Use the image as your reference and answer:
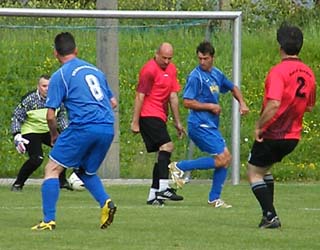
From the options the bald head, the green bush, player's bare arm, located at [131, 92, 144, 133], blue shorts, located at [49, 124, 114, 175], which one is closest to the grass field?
blue shorts, located at [49, 124, 114, 175]

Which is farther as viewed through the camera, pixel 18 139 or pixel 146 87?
pixel 18 139

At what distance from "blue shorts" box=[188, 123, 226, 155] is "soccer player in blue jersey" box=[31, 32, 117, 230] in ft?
9.19

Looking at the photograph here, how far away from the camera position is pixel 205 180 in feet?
58.0

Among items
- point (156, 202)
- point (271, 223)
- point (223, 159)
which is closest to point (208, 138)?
point (223, 159)

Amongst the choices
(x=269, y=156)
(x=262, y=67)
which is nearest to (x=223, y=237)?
(x=269, y=156)

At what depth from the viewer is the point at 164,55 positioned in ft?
44.8

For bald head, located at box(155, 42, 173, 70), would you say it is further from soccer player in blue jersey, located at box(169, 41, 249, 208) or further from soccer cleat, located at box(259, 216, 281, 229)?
soccer cleat, located at box(259, 216, 281, 229)

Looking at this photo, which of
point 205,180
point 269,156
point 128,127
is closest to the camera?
point 269,156

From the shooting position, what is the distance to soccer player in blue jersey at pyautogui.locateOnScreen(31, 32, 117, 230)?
10.7 m

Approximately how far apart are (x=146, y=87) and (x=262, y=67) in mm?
9603

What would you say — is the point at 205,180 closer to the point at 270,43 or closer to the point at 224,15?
the point at 224,15

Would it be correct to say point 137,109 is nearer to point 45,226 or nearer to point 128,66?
point 45,226

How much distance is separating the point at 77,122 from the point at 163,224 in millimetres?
1415

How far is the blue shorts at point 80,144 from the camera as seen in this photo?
1070 centimetres
